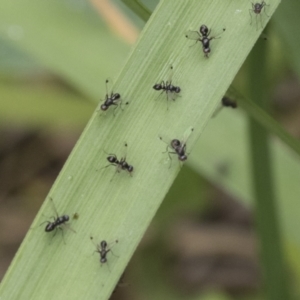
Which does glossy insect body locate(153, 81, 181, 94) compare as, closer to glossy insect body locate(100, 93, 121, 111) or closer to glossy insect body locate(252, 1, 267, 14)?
glossy insect body locate(100, 93, 121, 111)

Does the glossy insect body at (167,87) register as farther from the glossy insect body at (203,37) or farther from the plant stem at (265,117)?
the plant stem at (265,117)

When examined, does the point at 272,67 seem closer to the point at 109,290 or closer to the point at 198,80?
the point at 198,80

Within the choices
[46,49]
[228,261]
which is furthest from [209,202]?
[46,49]

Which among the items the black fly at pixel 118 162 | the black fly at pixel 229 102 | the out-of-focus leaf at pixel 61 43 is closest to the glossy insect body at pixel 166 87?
the black fly at pixel 118 162

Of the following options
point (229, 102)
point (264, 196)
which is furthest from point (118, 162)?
point (264, 196)

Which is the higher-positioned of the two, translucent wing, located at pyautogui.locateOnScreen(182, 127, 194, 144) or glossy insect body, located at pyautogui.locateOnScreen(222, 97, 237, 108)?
glossy insect body, located at pyautogui.locateOnScreen(222, 97, 237, 108)

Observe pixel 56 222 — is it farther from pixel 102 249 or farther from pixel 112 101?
pixel 112 101

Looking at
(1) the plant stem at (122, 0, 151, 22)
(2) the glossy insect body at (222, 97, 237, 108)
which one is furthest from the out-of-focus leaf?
(1) the plant stem at (122, 0, 151, 22)
